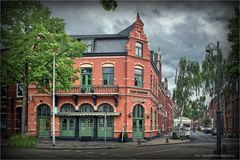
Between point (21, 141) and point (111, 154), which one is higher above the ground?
point (21, 141)

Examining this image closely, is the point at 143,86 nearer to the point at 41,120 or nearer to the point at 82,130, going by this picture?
the point at 82,130

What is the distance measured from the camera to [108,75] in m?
36.0

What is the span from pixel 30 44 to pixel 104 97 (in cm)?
1200

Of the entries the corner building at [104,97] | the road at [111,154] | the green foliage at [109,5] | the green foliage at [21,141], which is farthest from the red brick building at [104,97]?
the green foliage at [109,5]

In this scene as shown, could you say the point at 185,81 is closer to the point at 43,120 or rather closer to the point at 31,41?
the point at 43,120

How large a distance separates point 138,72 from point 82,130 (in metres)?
8.52

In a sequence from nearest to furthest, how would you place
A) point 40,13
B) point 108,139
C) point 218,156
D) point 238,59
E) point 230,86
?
point 218,156
point 238,59
point 40,13
point 108,139
point 230,86

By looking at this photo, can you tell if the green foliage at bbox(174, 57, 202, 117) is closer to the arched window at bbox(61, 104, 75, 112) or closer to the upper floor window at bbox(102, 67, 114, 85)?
the upper floor window at bbox(102, 67, 114, 85)

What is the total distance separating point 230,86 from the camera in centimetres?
3722

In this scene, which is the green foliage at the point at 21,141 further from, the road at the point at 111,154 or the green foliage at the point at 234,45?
the green foliage at the point at 234,45

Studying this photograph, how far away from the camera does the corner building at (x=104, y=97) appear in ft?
115

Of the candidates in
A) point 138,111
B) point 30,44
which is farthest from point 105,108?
point 30,44

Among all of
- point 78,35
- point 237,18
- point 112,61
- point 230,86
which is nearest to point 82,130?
point 112,61

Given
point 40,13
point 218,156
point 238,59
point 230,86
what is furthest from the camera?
point 230,86
